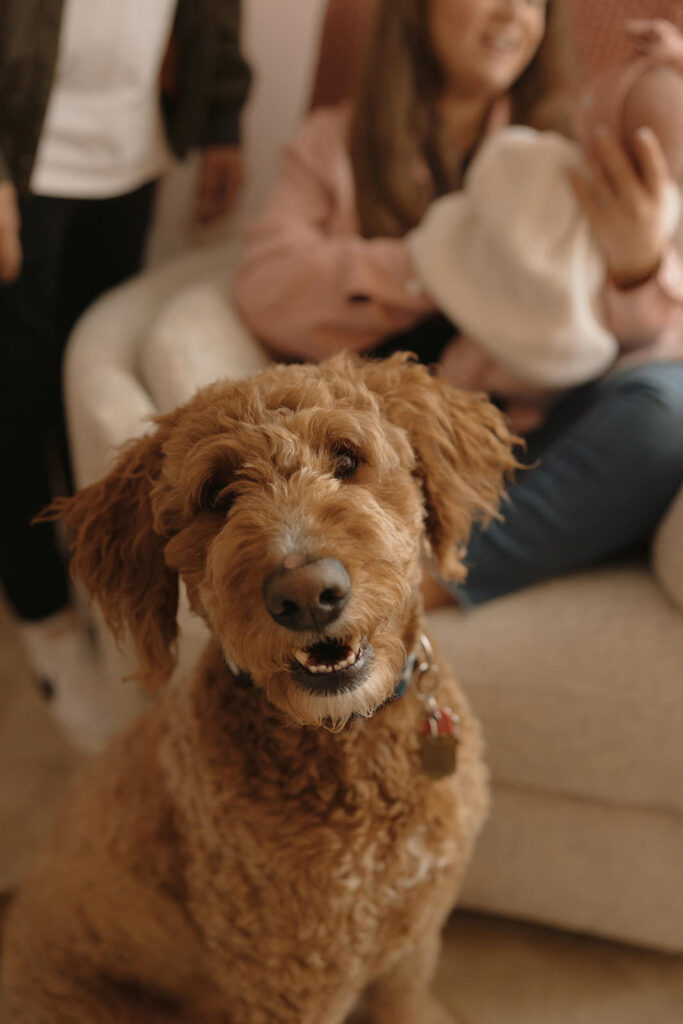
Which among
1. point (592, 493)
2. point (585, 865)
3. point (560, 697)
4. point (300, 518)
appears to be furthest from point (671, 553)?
point (300, 518)

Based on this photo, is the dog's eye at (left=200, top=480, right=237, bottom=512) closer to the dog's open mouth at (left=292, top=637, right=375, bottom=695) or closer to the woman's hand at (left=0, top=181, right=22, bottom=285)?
the dog's open mouth at (left=292, top=637, right=375, bottom=695)

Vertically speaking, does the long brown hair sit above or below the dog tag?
above

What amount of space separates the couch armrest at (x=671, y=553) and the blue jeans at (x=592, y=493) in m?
0.04

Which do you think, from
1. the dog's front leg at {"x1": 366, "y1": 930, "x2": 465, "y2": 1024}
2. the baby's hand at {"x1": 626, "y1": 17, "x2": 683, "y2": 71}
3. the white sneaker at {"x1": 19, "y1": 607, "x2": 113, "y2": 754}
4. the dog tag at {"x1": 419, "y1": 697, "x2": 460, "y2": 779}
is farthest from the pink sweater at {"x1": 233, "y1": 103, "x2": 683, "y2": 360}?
the dog's front leg at {"x1": 366, "y1": 930, "x2": 465, "y2": 1024}

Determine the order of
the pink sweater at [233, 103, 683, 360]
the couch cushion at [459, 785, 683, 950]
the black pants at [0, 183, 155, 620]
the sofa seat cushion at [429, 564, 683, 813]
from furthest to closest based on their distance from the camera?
1. the black pants at [0, 183, 155, 620]
2. the pink sweater at [233, 103, 683, 360]
3. the couch cushion at [459, 785, 683, 950]
4. the sofa seat cushion at [429, 564, 683, 813]

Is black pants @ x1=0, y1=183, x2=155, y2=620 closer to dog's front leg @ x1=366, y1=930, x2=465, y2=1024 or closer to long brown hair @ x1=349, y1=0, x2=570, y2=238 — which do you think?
long brown hair @ x1=349, y1=0, x2=570, y2=238

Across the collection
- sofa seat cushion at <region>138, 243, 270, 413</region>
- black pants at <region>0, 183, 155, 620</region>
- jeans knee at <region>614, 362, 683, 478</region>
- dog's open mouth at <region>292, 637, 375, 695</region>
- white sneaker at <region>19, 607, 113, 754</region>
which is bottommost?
white sneaker at <region>19, 607, 113, 754</region>

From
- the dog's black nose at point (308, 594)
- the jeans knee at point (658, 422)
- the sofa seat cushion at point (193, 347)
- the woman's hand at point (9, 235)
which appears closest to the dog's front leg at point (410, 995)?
the dog's black nose at point (308, 594)

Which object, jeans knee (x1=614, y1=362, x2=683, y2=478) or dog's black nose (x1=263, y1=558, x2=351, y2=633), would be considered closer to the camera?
dog's black nose (x1=263, y1=558, x2=351, y2=633)

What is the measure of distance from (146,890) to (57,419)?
115 cm

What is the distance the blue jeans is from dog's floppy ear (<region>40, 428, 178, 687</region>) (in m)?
0.48

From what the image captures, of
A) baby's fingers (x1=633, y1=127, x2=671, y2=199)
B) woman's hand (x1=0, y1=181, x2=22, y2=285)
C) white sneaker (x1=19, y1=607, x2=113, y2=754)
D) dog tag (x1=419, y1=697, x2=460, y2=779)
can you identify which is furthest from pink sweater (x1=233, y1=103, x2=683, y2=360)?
white sneaker (x1=19, y1=607, x2=113, y2=754)

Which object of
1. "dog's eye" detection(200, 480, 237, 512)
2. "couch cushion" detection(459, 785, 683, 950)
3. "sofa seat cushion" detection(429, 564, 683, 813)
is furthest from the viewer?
"couch cushion" detection(459, 785, 683, 950)

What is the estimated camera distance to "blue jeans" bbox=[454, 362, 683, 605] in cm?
117
